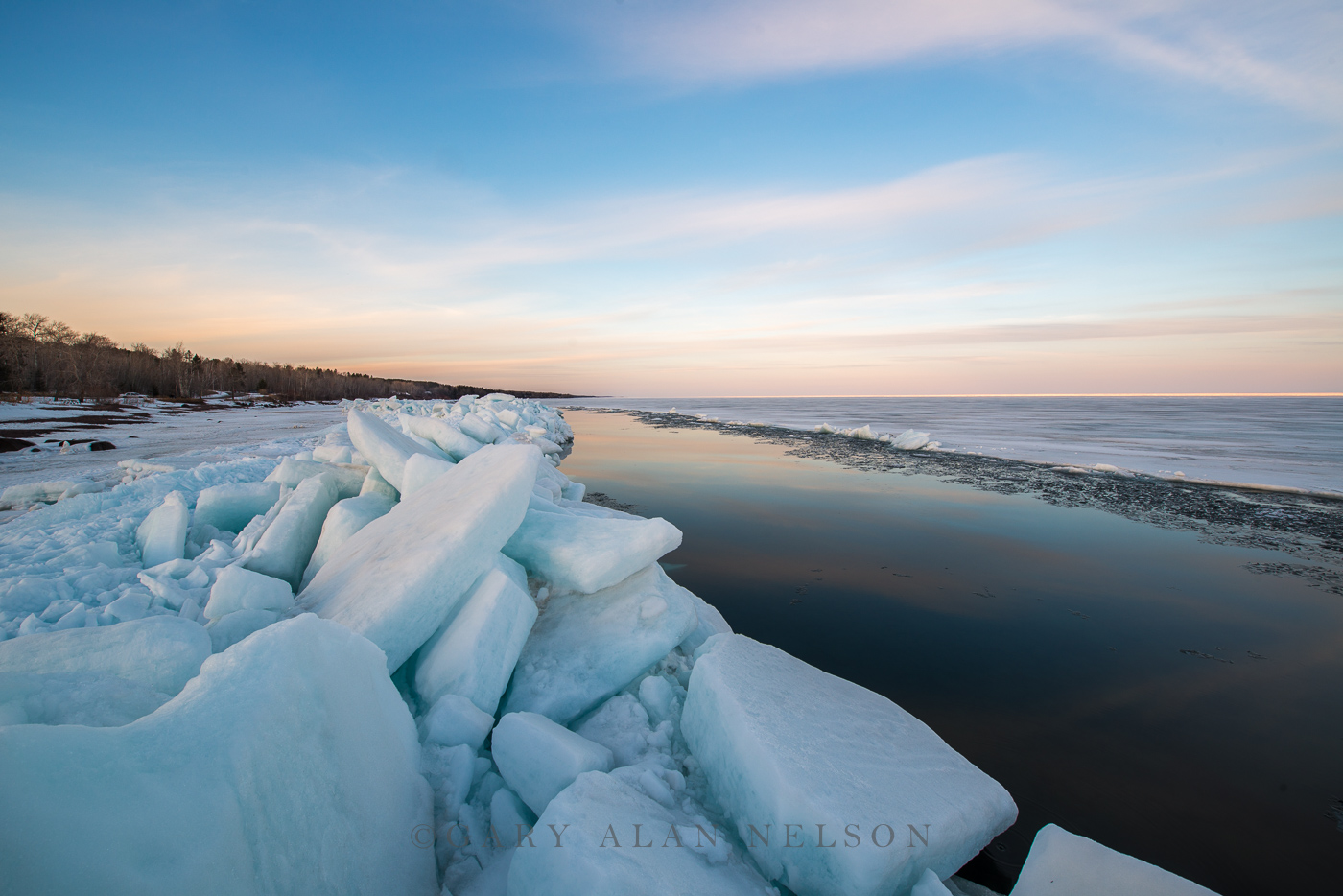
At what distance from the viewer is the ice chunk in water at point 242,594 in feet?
7.25

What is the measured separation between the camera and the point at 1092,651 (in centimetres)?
349

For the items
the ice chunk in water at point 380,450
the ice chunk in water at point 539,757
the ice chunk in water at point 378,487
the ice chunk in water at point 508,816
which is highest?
the ice chunk in water at point 380,450

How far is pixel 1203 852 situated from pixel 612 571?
8.62ft

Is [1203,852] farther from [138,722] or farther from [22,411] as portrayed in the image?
[22,411]

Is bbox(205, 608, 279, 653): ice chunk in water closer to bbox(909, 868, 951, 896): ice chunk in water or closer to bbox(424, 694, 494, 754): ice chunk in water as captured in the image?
bbox(424, 694, 494, 754): ice chunk in water

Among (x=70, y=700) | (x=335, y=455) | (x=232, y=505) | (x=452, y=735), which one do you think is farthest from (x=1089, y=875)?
(x=335, y=455)

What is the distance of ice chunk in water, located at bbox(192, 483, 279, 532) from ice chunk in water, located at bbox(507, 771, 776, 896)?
3.48 metres

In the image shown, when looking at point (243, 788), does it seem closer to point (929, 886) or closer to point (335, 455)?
point (929, 886)

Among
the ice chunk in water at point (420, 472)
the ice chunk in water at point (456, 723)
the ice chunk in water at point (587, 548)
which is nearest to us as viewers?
the ice chunk in water at point (456, 723)

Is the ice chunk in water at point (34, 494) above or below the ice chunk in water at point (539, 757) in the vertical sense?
above

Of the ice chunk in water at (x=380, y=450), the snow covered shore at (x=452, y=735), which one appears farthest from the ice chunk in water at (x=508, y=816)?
the ice chunk in water at (x=380, y=450)

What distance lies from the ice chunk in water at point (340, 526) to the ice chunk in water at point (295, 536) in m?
0.06

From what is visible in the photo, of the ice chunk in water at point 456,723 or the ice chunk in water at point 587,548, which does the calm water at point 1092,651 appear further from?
the ice chunk in water at point 456,723

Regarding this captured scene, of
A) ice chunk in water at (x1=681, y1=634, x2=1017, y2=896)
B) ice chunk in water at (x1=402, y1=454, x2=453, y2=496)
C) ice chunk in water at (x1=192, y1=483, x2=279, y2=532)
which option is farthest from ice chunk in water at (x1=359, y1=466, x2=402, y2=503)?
ice chunk in water at (x1=681, y1=634, x2=1017, y2=896)
